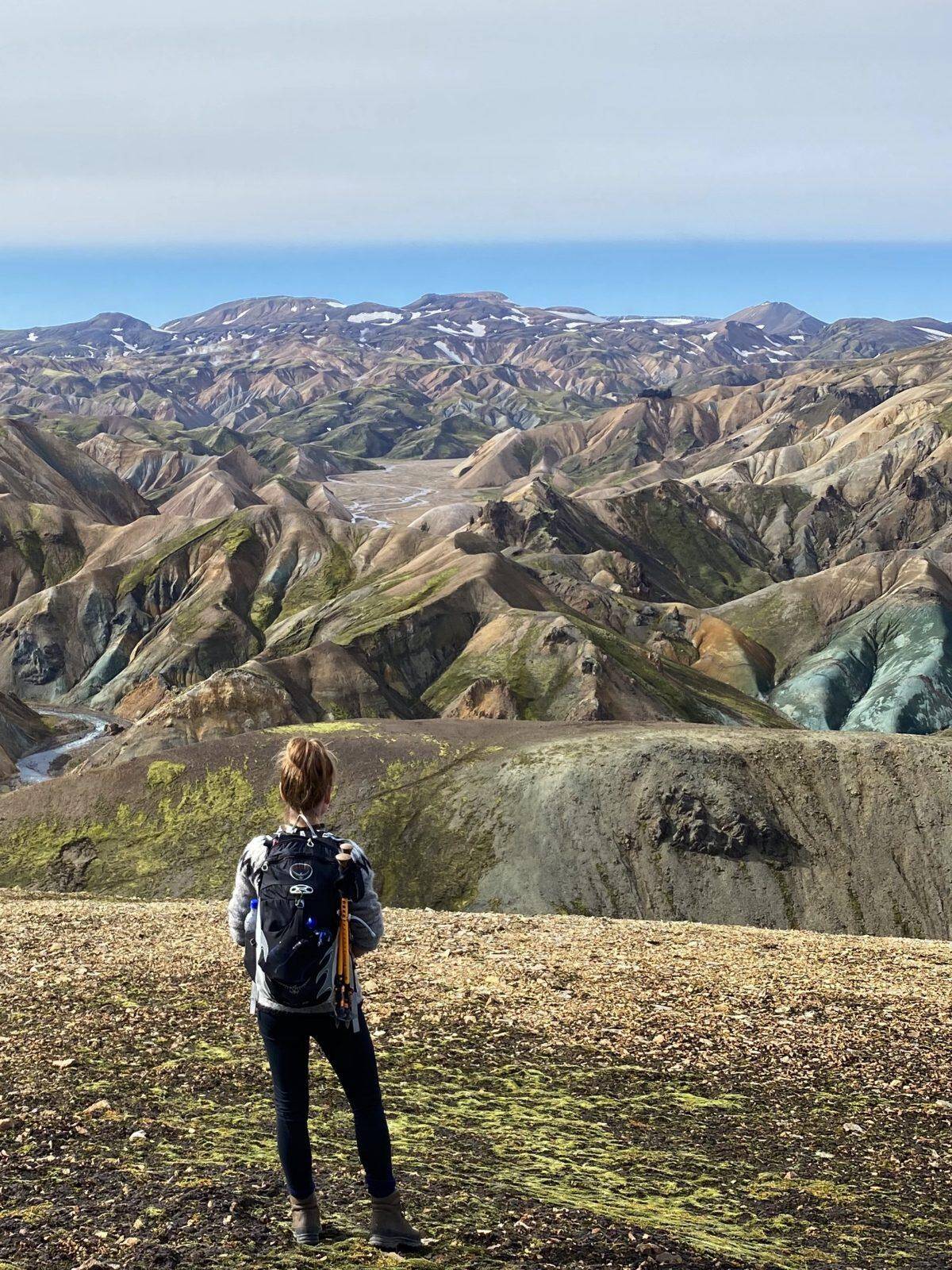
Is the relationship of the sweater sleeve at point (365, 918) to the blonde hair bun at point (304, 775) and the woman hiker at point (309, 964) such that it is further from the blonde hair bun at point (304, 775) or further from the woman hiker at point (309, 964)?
the blonde hair bun at point (304, 775)

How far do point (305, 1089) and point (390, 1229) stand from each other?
53.2 inches

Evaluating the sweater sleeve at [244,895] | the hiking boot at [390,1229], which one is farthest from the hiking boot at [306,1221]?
the sweater sleeve at [244,895]

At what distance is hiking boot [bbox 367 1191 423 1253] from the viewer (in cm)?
894

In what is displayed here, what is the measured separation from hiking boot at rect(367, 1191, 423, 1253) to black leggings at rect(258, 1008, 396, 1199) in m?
0.09

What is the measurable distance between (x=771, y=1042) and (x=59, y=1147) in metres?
10.8

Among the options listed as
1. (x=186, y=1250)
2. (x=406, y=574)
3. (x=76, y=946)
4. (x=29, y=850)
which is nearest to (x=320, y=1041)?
(x=186, y=1250)

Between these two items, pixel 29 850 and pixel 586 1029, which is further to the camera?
pixel 29 850

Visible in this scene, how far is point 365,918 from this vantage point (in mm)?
8938

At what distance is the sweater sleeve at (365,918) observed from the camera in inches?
350

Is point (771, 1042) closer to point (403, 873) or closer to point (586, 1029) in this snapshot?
point (586, 1029)

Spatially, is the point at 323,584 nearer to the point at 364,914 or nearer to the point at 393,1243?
the point at 364,914

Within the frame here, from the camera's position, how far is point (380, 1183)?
8.97 metres

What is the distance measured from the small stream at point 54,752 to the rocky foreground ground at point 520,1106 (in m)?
95.3

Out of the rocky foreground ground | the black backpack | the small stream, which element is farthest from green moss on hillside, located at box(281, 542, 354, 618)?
the black backpack
